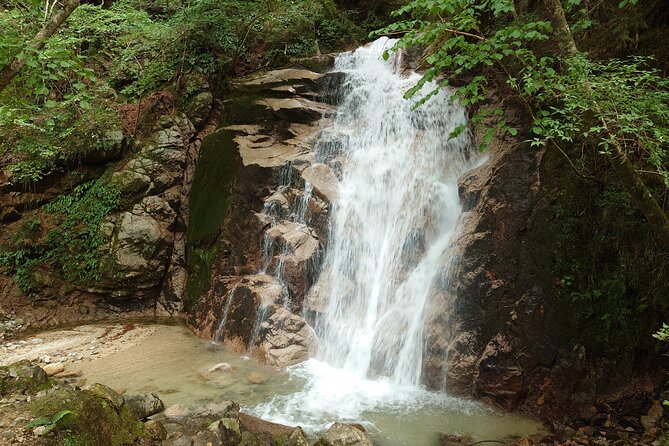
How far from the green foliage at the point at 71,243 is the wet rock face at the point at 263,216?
2.04 metres

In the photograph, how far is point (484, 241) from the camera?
18.9ft

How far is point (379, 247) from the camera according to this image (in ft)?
24.3

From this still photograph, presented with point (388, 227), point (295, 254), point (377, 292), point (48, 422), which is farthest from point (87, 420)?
point (388, 227)

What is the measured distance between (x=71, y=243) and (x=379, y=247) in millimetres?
6794

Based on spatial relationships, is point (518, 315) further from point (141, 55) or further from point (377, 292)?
point (141, 55)

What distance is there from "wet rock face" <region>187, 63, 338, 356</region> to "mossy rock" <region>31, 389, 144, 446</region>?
2.81 m

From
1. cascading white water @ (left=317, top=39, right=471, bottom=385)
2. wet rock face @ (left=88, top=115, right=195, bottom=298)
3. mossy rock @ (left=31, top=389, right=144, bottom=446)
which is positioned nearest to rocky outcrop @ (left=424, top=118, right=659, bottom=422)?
cascading white water @ (left=317, top=39, right=471, bottom=385)

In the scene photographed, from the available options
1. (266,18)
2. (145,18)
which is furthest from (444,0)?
(145,18)

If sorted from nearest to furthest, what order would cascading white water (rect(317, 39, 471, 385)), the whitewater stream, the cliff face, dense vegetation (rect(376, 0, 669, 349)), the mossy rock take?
the mossy rock → dense vegetation (rect(376, 0, 669, 349)) → the whitewater stream → cascading white water (rect(317, 39, 471, 385)) → the cliff face

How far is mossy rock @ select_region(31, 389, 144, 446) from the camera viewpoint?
3232 mm

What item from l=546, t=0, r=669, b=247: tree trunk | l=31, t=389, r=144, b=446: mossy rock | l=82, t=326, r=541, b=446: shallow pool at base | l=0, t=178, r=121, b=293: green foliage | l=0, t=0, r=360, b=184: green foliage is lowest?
l=82, t=326, r=541, b=446: shallow pool at base

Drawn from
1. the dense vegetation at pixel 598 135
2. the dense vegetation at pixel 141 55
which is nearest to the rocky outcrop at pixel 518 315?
the dense vegetation at pixel 598 135

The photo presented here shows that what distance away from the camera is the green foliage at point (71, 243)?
848 centimetres

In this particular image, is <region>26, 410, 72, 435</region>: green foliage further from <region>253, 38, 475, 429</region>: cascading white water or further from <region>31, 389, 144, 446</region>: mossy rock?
<region>253, 38, 475, 429</region>: cascading white water
